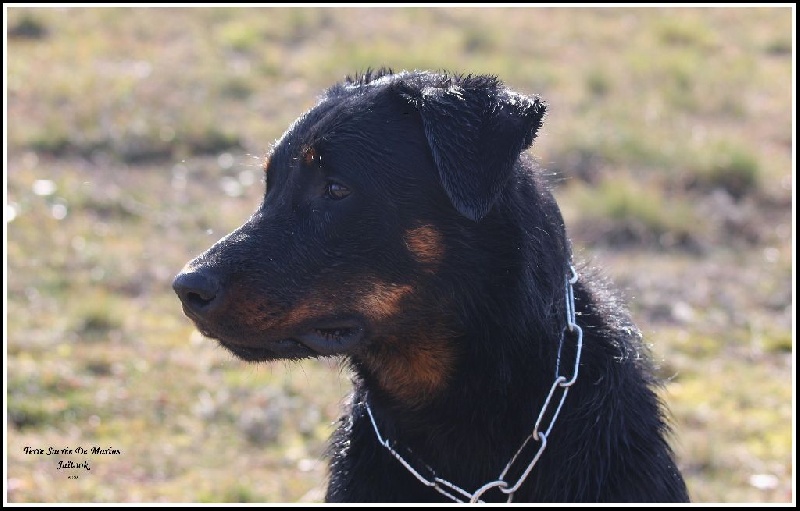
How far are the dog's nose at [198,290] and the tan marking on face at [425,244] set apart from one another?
0.68 metres

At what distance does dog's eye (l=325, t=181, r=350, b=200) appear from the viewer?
363 centimetres

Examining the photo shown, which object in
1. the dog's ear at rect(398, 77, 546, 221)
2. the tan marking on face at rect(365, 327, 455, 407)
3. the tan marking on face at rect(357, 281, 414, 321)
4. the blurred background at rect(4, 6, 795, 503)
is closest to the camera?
the dog's ear at rect(398, 77, 546, 221)

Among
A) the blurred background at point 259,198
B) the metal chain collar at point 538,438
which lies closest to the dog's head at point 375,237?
the metal chain collar at point 538,438

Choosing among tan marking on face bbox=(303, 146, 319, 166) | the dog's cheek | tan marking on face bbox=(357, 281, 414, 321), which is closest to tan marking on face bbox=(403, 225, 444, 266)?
the dog's cheek

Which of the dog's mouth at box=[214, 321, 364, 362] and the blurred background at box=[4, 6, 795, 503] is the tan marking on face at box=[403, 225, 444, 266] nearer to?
the dog's mouth at box=[214, 321, 364, 362]

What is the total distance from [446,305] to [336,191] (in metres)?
0.55

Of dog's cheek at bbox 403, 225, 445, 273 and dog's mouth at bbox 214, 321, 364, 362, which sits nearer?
dog's mouth at bbox 214, 321, 364, 362

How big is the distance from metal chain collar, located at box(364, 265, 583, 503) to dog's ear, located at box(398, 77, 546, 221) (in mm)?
533

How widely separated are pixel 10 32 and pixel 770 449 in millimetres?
10261

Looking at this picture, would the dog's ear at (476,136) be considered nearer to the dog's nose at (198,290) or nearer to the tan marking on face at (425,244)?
the tan marking on face at (425,244)

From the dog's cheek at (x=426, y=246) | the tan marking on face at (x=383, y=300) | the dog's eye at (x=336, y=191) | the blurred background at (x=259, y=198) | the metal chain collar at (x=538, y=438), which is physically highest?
the dog's eye at (x=336, y=191)

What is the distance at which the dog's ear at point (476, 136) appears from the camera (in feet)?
11.3

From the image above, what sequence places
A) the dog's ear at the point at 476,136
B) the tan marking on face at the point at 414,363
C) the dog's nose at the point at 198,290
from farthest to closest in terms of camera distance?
the tan marking on face at the point at 414,363, the dog's ear at the point at 476,136, the dog's nose at the point at 198,290

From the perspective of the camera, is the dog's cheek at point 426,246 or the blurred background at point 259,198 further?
the blurred background at point 259,198
